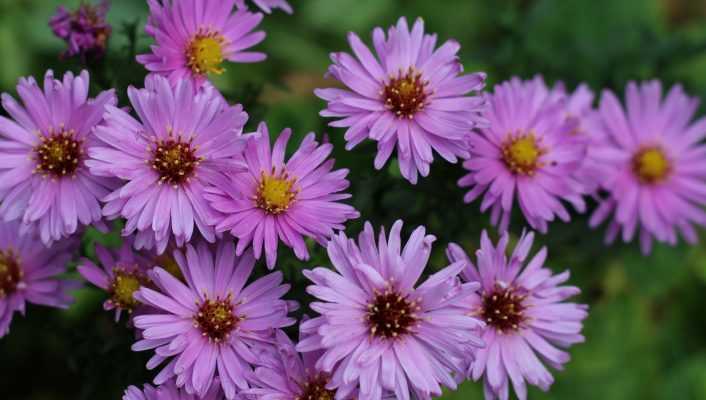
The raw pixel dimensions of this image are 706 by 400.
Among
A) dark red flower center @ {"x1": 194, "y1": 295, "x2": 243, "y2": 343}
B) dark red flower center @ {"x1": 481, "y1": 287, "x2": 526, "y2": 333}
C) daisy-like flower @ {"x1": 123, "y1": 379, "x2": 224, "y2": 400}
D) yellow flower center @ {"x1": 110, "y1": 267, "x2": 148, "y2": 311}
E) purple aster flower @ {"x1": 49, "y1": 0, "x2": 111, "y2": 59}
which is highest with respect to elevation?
purple aster flower @ {"x1": 49, "y1": 0, "x2": 111, "y2": 59}

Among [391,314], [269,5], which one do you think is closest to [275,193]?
[391,314]

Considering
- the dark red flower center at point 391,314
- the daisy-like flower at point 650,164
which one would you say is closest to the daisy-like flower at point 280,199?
the dark red flower center at point 391,314

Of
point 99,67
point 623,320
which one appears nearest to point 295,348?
point 99,67

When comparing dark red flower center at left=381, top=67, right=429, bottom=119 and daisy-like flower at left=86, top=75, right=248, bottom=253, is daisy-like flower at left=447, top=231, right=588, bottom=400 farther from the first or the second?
daisy-like flower at left=86, top=75, right=248, bottom=253

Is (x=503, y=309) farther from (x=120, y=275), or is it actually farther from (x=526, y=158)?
(x=120, y=275)

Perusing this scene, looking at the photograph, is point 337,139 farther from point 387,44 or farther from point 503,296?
point 503,296

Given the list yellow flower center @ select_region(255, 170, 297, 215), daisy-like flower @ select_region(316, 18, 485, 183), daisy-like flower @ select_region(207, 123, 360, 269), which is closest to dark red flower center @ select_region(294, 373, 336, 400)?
daisy-like flower @ select_region(207, 123, 360, 269)
